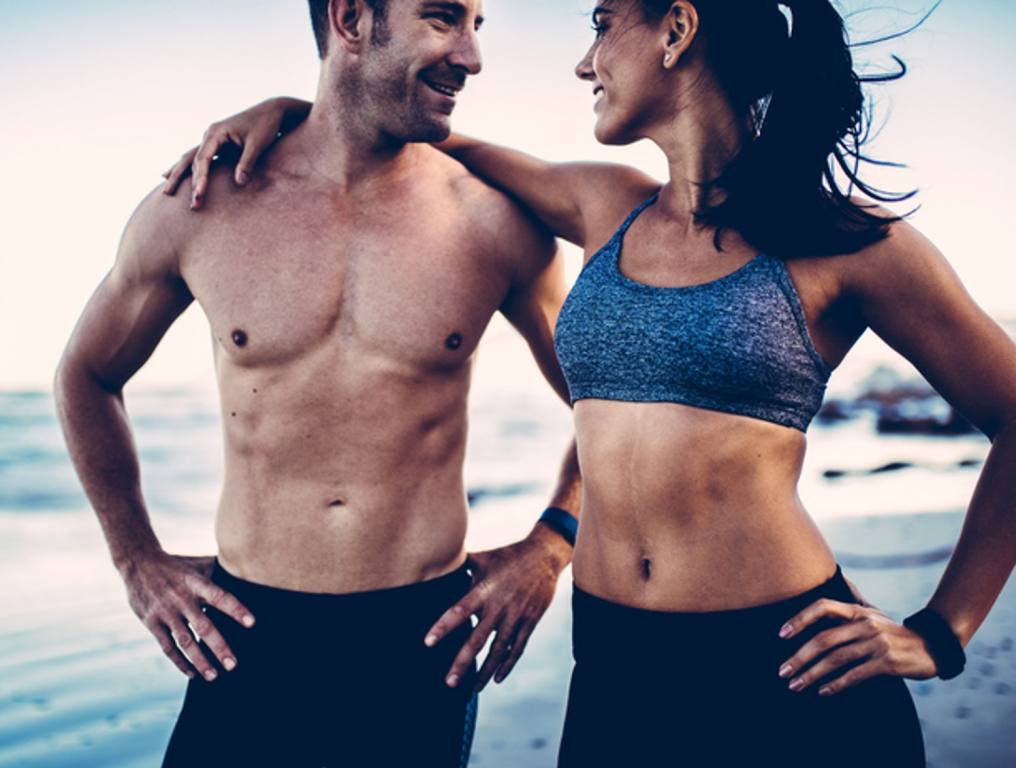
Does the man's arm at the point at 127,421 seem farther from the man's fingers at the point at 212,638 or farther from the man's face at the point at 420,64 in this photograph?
the man's face at the point at 420,64

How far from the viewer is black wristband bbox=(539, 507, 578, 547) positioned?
2375 mm

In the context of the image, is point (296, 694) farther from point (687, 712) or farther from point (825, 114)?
point (825, 114)

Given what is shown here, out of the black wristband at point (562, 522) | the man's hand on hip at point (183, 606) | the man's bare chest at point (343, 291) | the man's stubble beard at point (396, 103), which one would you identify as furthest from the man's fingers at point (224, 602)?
the man's stubble beard at point (396, 103)

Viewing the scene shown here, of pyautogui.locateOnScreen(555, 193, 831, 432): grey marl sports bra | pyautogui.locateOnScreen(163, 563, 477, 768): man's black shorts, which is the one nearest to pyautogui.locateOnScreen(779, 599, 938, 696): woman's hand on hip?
pyautogui.locateOnScreen(555, 193, 831, 432): grey marl sports bra

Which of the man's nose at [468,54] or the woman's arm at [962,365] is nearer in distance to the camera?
the woman's arm at [962,365]

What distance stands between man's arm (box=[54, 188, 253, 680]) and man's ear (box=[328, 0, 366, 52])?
0.56 m

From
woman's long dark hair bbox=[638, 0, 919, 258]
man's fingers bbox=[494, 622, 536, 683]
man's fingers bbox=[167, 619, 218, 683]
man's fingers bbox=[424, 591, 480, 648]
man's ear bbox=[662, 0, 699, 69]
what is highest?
man's ear bbox=[662, 0, 699, 69]

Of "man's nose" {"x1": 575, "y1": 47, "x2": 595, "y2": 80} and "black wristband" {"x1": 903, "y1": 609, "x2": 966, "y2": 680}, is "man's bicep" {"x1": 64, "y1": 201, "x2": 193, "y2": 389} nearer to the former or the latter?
"man's nose" {"x1": 575, "y1": 47, "x2": 595, "y2": 80}

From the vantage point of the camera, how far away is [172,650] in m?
2.21

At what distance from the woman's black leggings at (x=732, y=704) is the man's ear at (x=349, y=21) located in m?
1.44

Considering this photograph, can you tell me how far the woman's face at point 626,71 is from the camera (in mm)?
1945

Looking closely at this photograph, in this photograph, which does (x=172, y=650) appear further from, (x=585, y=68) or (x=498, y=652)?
(x=585, y=68)

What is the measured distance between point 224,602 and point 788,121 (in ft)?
4.94

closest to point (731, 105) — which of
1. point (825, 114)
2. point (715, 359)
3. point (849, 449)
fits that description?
point (825, 114)
